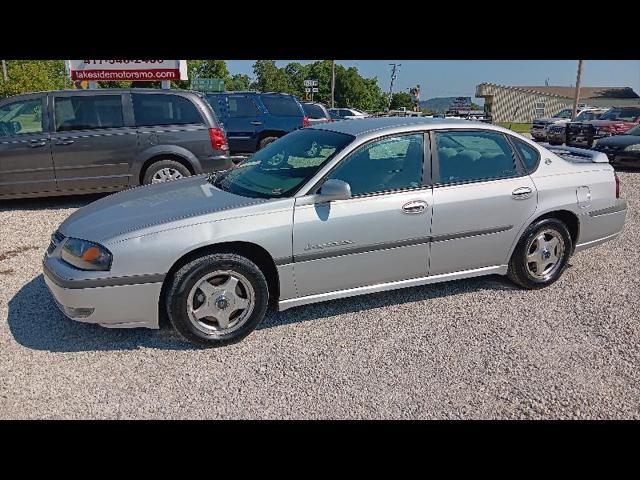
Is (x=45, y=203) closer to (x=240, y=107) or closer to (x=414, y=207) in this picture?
(x=240, y=107)

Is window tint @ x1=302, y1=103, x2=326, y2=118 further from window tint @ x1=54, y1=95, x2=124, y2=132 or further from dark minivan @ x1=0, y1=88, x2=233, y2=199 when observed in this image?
window tint @ x1=54, y1=95, x2=124, y2=132

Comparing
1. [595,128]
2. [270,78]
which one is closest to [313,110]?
[595,128]

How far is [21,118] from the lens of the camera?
6105mm

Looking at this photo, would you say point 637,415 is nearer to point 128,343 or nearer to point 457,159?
point 457,159

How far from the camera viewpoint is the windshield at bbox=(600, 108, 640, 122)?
52.7 ft

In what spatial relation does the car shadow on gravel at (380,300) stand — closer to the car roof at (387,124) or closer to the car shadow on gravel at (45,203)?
the car roof at (387,124)

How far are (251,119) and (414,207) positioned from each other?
793 centimetres

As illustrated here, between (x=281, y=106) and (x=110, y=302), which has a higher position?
(x=281, y=106)

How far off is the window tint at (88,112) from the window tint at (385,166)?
15.1 ft

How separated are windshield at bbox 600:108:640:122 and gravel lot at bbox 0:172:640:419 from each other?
15364mm

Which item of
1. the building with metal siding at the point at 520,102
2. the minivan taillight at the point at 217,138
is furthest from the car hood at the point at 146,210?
the building with metal siding at the point at 520,102

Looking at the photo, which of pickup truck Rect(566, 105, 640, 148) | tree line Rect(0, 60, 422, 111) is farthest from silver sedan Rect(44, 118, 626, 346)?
tree line Rect(0, 60, 422, 111)
